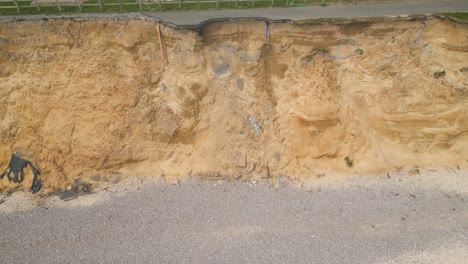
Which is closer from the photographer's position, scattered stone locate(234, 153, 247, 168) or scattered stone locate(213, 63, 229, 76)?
scattered stone locate(234, 153, 247, 168)

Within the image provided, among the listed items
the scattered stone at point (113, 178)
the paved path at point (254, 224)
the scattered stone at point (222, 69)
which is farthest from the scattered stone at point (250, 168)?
the scattered stone at point (113, 178)

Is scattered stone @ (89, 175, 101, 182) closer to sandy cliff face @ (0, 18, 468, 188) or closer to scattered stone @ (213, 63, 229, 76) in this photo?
sandy cliff face @ (0, 18, 468, 188)

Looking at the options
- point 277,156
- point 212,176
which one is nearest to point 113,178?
point 212,176

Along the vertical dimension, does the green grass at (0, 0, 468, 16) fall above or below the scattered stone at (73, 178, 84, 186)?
above

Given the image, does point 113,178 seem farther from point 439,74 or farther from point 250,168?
point 439,74

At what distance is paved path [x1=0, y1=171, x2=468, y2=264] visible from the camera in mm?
9836

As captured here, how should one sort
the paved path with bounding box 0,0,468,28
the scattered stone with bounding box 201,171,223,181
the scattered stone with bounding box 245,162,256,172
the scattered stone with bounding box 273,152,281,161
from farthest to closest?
the paved path with bounding box 0,0,468,28, the scattered stone with bounding box 273,152,281,161, the scattered stone with bounding box 245,162,256,172, the scattered stone with bounding box 201,171,223,181

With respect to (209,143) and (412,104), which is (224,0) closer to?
(209,143)

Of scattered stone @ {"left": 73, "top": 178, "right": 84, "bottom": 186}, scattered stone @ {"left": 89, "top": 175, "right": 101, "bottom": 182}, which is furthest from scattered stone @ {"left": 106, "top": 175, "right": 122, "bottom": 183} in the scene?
scattered stone @ {"left": 73, "top": 178, "right": 84, "bottom": 186}

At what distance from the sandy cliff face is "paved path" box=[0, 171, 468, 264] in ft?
2.80

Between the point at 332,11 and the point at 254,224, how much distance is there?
9.07 metres

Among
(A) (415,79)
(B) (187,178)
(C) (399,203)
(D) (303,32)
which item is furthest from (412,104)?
(B) (187,178)

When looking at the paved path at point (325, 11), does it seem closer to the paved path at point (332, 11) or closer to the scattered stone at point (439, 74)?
the paved path at point (332, 11)

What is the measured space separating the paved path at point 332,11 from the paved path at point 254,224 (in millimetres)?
6461
